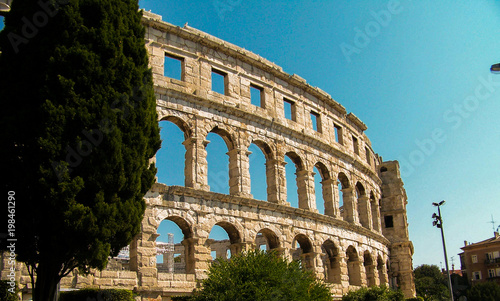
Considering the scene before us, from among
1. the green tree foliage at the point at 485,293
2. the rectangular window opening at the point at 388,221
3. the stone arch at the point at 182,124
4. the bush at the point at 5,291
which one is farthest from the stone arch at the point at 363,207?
the green tree foliage at the point at 485,293

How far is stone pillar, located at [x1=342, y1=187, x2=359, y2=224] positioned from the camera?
946 inches

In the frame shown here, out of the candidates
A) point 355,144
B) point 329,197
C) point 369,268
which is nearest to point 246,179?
point 329,197

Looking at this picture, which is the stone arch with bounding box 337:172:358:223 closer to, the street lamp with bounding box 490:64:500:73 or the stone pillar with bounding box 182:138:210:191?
the stone pillar with bounding box 182:138:210:191

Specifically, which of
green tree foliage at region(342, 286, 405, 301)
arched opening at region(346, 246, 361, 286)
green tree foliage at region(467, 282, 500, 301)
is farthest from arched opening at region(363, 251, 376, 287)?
green tree foliage at region(467, 282, 500, 301)

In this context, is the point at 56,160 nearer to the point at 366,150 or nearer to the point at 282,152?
the point at 282,152

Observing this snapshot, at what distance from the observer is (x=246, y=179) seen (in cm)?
1867

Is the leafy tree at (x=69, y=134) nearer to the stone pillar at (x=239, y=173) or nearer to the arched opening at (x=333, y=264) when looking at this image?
the stone pillar at (x=239, y=173)

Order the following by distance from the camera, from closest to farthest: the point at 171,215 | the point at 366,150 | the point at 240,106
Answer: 1. the point at 171,215
2. the point at 240,106
3. the point at 366,150

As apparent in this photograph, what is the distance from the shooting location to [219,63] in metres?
19.7

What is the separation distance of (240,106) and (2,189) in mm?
11019

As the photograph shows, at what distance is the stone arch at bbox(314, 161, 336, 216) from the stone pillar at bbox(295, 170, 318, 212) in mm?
1498

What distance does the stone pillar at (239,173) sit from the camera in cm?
1840

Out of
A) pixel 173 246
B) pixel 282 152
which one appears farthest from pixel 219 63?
pixel 173 246

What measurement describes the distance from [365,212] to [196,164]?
12.0 m
